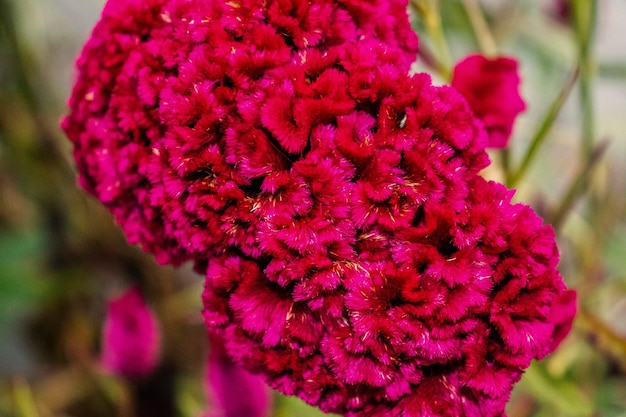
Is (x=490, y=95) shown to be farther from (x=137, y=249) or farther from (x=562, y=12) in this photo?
(x=137, y=249)

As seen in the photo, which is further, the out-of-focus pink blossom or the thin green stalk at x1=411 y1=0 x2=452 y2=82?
the thin green stalk at x1=411 y1=0 x2=452 y2=82

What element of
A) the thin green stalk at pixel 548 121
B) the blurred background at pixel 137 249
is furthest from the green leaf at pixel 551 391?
the thin green stalk at pixel 548 121

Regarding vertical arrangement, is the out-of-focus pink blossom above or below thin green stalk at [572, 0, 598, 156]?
below

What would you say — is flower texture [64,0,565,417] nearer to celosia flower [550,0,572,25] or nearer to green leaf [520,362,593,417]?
green leaf [520,362,593,417]

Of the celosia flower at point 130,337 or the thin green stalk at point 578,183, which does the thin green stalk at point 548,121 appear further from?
the celosia flower at point 130,337

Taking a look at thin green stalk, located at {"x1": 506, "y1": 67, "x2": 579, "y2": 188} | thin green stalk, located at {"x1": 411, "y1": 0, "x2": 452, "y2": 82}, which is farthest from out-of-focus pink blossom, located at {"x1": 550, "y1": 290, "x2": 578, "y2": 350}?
thin green stalk, located at {"x1": 411, "y1": 0, "x2": 452, "y2": 82}

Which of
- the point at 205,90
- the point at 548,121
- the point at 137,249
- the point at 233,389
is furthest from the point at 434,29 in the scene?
the point at 137,249
